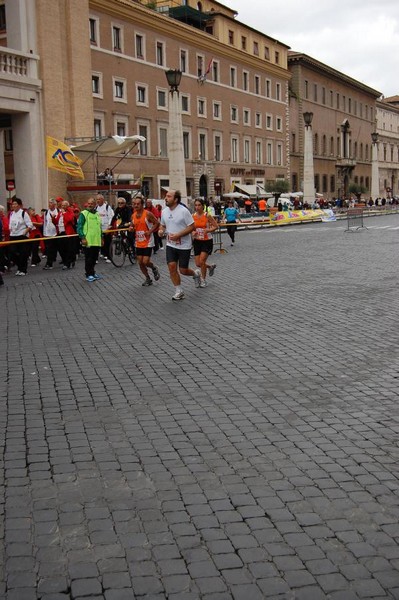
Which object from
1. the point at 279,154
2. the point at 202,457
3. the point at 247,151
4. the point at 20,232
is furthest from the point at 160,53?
the point at 202,457

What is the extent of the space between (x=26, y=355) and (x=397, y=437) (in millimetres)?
4591

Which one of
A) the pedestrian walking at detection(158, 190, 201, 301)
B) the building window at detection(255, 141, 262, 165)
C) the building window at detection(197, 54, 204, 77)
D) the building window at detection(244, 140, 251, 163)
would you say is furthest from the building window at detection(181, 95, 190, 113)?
the pedestrian walking at detection(158, 190, 201, 301)

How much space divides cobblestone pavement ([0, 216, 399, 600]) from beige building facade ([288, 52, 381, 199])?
2785 inches

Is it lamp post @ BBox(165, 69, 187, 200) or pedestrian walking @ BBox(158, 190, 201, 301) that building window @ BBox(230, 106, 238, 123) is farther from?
pedestrian walking @ BBox(158, 190, 201, 301)

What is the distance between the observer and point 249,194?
6212cm

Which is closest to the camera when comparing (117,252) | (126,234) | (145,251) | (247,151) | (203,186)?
(145,251)

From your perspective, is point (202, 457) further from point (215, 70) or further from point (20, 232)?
point (215, 70)

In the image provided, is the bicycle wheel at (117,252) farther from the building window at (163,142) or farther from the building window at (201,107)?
the building window at (201,107)

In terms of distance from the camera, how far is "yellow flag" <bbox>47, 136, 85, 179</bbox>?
95.6ft

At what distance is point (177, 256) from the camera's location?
13188mm

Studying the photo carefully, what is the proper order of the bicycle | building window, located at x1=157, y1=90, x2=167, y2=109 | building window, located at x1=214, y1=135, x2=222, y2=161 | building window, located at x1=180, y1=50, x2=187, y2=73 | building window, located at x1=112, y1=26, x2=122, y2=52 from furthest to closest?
building window, located at x1=214, y1=135, x2=222, y2=161 → building window, located at x1=180, y1=50, x2=187, y2=73 → building window, located at x1=157, y1=90, x2=167, y2=109 → building window, located at x1=112, y1=26, x2=122, y2=52 → the bicycle

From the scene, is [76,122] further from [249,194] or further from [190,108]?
[249,194]

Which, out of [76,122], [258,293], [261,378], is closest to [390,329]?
[261,378]

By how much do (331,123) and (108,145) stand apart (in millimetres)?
65710
